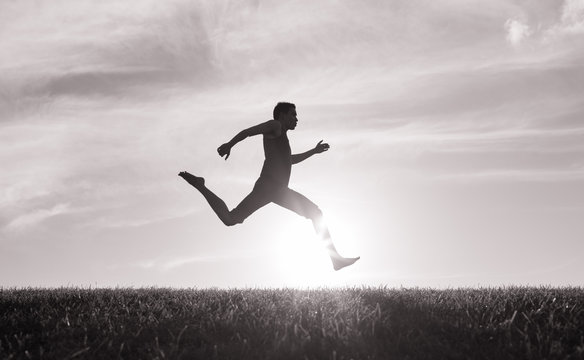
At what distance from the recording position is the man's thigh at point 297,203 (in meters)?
9.05

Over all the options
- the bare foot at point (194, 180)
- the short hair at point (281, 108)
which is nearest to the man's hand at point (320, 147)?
the short hair at point (281, 108)

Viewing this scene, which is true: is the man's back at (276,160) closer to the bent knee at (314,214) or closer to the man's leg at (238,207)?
the man's leg at (238,207)

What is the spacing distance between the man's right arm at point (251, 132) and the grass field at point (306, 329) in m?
2.11

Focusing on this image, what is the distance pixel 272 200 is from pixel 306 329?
290cm

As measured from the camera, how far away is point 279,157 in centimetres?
898

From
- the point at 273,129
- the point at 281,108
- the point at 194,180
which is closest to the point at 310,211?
the point at 273,129

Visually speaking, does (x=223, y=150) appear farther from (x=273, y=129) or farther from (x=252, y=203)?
(x=252, y=203)

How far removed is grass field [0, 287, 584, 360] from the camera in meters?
6.03

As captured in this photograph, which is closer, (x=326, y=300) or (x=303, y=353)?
(x=303, y=353)

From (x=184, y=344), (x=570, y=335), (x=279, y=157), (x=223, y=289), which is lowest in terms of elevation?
(x=570, y=335)

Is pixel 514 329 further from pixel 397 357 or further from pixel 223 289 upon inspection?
pixel 223 289

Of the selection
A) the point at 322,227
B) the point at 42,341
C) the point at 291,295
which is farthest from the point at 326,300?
the point at 42,341

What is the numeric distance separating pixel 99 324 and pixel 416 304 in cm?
406

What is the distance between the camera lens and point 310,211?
913cm
